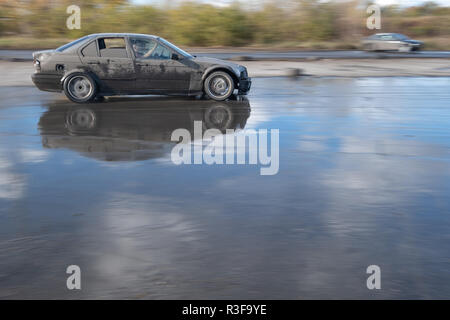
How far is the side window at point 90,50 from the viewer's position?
42.6ft

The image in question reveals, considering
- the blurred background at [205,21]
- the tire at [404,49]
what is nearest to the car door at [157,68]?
the tire at [404,49]

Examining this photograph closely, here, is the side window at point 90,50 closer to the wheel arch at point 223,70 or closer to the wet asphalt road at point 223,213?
the wheel arch at point 223,70

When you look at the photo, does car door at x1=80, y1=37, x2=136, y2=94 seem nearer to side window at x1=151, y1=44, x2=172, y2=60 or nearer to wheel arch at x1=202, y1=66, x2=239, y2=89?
side window at x1=151, y1=44, x2=172, y2=60

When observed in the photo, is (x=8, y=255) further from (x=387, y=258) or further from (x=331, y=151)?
(x=331, y=151)

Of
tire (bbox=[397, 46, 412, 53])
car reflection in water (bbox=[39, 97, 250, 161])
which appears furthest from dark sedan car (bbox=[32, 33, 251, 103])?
tire (bbox=[397, 46, 412, 53])

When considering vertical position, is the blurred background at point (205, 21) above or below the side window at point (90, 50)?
above

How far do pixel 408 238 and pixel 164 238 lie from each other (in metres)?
2.02

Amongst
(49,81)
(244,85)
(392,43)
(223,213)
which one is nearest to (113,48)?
(49,81)

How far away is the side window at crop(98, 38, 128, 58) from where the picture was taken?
42.8ft

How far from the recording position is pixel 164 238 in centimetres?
492

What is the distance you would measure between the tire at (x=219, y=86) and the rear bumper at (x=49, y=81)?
3.20 meters

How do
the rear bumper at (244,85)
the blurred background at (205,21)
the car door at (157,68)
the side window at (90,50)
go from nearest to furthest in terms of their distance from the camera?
the side window at (90,50), the car door at (157,68), the rear bumper at (244,85), the blurred background at (205,21)

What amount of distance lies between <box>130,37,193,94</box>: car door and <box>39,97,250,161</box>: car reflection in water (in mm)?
383

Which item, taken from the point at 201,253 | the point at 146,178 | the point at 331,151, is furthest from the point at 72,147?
the point at 201,253
